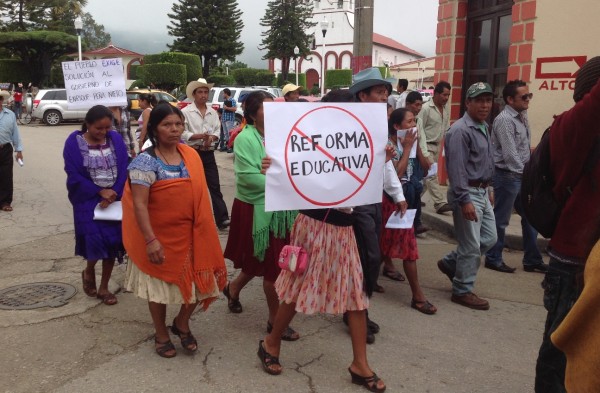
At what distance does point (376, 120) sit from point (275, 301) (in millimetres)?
1545

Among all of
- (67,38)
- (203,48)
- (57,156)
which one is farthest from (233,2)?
(57,156)

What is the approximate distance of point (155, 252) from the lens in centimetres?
343

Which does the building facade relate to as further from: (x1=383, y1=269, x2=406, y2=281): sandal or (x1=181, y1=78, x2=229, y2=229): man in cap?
(x1=181, y1=78, x2=229, y2=229): man in cap

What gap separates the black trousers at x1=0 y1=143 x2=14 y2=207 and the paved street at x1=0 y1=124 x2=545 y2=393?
318cm

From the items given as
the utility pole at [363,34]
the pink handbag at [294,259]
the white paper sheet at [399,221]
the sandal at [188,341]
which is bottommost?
the sandal at [188,341]

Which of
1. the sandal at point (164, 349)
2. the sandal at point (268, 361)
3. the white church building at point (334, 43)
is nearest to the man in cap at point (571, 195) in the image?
the sandal at point (268, 361)

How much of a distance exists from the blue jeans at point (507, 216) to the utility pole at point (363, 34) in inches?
134

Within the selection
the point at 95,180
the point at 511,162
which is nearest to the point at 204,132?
the point at 95,180

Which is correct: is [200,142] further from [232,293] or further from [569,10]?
[569,10]

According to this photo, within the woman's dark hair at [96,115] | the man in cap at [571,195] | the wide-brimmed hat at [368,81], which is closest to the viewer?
the man in cap at [571,195]

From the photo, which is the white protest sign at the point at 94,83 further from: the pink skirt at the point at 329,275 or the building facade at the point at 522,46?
the building facade at the point at 522,46

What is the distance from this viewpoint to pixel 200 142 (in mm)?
7035

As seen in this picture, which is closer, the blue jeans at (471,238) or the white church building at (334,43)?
the blue jeans at (471,238)

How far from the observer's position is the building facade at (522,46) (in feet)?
22.9
